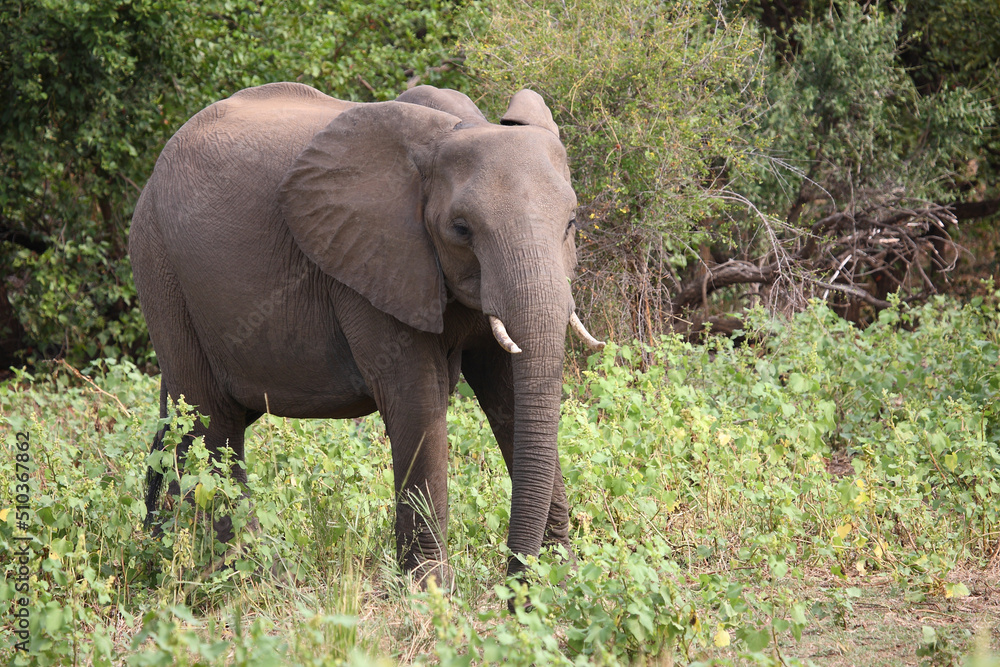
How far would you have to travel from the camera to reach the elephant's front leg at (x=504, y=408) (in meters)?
4.70

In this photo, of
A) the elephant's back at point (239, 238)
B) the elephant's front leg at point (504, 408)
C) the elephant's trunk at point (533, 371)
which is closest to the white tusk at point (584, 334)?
the elephant's trunk at point (533, 371)

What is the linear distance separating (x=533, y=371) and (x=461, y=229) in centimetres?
63

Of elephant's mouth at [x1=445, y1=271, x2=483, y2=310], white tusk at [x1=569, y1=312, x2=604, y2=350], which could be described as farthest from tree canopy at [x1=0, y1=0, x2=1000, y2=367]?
elephant's mouth at [x1=445, y1=271, x2=483, y2=310]

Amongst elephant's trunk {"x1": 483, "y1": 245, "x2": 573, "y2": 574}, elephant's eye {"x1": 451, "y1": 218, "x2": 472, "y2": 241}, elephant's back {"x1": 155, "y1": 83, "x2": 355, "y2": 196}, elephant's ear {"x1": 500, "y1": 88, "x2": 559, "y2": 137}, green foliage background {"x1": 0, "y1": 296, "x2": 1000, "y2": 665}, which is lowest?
green foliage background {"x1": 0, "y1": 296, "x2": 1000, "y2": 665}

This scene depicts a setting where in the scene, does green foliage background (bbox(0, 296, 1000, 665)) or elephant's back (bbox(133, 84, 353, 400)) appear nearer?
green foliage background (bbox(0, 296, 1000, 665))

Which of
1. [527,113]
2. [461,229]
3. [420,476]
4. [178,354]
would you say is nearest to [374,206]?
[461,229]

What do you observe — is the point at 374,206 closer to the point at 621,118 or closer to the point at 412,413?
the point at 412,413

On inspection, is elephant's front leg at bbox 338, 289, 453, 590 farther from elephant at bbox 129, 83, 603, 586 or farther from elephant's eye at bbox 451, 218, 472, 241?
A: elephant's eye at bbox 451, 218, 472, 241

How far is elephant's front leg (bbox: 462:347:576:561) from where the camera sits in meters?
4.70

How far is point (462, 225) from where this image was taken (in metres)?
4.14

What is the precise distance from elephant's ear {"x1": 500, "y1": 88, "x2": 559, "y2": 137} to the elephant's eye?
50cm

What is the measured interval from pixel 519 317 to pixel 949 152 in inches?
375

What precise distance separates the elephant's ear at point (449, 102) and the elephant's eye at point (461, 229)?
0.51 m

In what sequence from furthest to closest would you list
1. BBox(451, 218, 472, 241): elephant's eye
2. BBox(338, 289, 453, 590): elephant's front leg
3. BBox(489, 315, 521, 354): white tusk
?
BBox(338, 289, 453, 590): elephant's front leg, BBox(451, 218, 472, 241): elephant's eye, BBox(489, 315, 521, 354): white tusk
